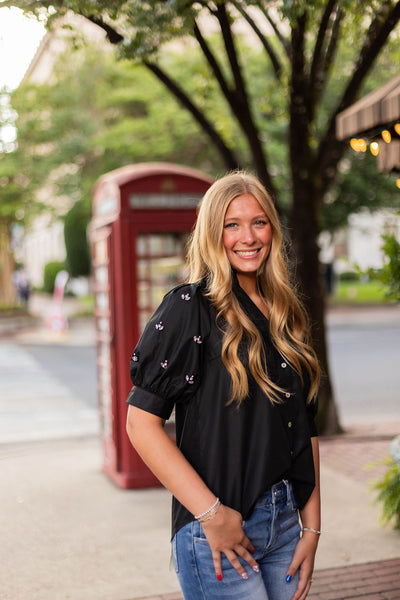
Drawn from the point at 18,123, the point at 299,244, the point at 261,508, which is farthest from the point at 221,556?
the point at 18,123

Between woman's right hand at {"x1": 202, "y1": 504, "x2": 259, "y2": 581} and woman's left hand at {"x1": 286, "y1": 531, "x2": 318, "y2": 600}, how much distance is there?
21cm

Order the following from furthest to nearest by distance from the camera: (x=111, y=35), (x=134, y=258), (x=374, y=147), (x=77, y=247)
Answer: (x=77, y=247) → (x=111, y=35) → (x=134, y=258) → (x=374, y=147)

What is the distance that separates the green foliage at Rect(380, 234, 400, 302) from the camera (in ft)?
15.1

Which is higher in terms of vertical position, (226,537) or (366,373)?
(226,537)

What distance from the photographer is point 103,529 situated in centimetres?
493

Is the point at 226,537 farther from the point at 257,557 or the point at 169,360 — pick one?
the point at 169,360

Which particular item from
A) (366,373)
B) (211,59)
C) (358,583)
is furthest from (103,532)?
(366,373)

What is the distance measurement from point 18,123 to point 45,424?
15.6 meters

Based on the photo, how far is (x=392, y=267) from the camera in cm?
461

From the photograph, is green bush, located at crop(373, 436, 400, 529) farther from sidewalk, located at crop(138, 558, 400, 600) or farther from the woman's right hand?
the woman's right hand

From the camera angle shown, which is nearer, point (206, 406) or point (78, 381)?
point (206, 406)

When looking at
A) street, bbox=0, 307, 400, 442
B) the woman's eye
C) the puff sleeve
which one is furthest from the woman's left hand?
street, bbox=0, 307, 400, 442

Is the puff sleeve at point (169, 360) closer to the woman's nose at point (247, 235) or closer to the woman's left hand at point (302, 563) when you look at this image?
the woman's nose at point (247, 235)

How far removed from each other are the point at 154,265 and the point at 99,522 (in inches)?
83.1
